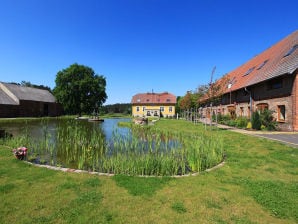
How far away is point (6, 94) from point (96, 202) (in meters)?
40.2

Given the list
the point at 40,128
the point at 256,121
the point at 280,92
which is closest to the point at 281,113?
the point at 280,92

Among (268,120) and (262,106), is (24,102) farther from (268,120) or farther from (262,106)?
(268,120)

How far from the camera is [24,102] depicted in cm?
3584

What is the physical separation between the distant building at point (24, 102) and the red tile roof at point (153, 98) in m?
19.2

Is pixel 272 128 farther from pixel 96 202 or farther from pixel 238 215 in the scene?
pixel 96 202

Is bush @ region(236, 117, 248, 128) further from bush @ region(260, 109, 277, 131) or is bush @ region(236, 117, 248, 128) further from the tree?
the tree

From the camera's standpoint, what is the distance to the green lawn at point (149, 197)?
295cm

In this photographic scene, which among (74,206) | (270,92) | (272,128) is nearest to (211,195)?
(74,206)

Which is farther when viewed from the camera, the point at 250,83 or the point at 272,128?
the point at 250,83

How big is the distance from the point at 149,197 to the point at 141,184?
0.61m

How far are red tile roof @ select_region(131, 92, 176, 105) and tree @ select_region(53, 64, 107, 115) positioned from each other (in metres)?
9.82

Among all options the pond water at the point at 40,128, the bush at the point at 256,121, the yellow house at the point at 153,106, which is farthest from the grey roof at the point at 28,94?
the bush at the point at 256,121

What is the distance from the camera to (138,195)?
12.1 ft

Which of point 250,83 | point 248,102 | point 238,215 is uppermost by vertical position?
point 250,83
